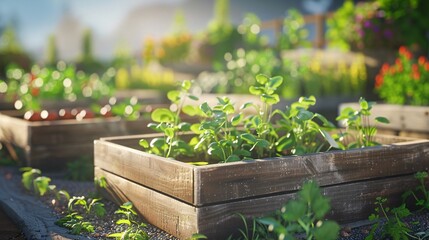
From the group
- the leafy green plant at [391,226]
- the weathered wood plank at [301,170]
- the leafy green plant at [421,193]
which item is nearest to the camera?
the weathered wood plank at [301,170]

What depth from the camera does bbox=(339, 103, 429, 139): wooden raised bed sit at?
14.9 ft

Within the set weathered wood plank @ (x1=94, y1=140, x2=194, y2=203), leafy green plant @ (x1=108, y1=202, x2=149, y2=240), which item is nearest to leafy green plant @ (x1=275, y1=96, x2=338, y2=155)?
weathered wood plank @ (x1=94, y1=140, x2=194, y2=203)

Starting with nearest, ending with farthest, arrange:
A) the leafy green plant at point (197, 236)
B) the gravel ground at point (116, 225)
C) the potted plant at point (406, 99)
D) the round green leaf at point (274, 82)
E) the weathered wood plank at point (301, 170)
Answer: the leafy green plant at point (197, 236) < the weathered wood plank at point (301, 170) < the gravel ground at point (116, 225) < the round green leaf at point (274, 82) < the potted plant at point (406, 99)

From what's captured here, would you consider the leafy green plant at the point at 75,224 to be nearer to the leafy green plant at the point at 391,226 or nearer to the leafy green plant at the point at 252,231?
the leafy green plant at the point at 252,231

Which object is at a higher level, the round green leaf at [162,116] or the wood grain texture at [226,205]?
the round green leaf at [162,116]

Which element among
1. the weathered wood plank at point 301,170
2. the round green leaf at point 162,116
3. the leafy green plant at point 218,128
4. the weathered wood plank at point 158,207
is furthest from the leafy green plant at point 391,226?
the round green leaf at point 162,116

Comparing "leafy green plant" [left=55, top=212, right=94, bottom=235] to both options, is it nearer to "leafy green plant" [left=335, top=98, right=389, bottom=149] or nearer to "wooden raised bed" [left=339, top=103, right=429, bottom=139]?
"leafy green plant" [left=335, top=98, right=389, bottom=149]

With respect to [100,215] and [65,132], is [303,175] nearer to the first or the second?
[100,215]

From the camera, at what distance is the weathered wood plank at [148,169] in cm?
261

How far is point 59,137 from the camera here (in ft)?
14.9

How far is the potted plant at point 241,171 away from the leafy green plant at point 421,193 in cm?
6

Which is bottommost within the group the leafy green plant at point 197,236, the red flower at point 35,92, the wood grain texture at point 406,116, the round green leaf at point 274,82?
the leafy green plant at point 197,236

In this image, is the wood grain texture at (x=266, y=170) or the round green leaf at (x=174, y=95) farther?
the round green leaf at (x=174, y=95)

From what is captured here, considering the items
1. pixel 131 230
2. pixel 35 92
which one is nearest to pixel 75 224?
pixel 131 230
